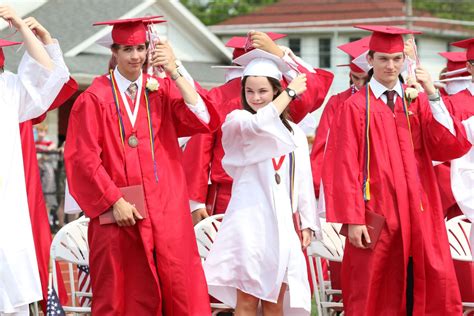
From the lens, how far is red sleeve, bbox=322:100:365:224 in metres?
6.93

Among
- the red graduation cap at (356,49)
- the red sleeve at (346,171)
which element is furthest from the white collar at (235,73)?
the red sleeve at (346,171)

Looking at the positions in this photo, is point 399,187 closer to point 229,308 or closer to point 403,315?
point 403,315

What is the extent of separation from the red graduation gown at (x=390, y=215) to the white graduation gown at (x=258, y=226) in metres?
0.33

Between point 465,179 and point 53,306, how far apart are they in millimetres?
2953

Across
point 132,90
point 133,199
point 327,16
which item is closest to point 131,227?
point 133,199

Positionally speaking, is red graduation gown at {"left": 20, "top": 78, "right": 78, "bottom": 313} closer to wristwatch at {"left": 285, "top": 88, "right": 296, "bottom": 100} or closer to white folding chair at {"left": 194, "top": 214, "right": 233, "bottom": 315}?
white folding chair at {"left": 194, "top": 214, "right": 233, "bottom": 315}

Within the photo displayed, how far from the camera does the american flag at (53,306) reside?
7246mm

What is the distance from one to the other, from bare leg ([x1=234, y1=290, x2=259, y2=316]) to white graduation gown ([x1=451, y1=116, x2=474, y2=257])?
1.78 m

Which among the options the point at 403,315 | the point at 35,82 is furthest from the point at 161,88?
the point at 403,315

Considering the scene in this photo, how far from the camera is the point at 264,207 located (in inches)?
273

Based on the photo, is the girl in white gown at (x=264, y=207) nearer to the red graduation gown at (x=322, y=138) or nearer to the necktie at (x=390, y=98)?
the necktie at (x=390, y=98)

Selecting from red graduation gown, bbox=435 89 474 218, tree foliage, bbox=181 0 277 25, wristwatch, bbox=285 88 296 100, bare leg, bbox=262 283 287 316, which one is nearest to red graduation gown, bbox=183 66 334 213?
red graduation gown, bbox=435 89 474 218

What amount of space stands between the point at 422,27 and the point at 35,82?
41985mm

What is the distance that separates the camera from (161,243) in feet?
21.9
